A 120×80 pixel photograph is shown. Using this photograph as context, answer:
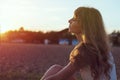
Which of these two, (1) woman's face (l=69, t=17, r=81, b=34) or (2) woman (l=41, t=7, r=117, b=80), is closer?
(2) woman (l=41, t=7, r=117, b=80)

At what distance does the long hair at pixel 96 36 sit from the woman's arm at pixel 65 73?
0.64 feet

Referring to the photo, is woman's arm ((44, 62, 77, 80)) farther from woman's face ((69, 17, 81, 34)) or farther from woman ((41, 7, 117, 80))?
woman's face ((69, 17, 81, 34))

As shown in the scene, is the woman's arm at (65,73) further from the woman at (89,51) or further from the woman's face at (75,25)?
the woman's face at (75,25)

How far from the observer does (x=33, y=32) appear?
72062 mm

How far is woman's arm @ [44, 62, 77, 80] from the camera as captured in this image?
14.4 feet

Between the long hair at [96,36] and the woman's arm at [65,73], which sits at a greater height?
the long hair at [96,36]

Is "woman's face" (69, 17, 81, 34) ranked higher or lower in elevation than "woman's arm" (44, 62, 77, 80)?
higher

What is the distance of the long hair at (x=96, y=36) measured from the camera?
4.39 meters

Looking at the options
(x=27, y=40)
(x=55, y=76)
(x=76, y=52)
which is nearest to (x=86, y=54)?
(x=76, y=52)

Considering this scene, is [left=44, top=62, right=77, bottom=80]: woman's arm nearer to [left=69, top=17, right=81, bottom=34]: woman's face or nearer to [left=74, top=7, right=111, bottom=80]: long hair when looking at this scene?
[left=74, top=7, right=111, bottom=80]: long hair

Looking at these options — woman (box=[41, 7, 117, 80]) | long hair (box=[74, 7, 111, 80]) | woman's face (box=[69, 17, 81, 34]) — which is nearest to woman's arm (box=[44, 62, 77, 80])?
woman (box=[41, 7, 117, 80])

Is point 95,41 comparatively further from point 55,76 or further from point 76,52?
point 55,76

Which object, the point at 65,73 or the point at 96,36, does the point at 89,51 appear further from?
the point at 65,73

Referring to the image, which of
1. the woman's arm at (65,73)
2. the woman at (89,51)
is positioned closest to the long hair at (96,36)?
the woman at (89,51)
